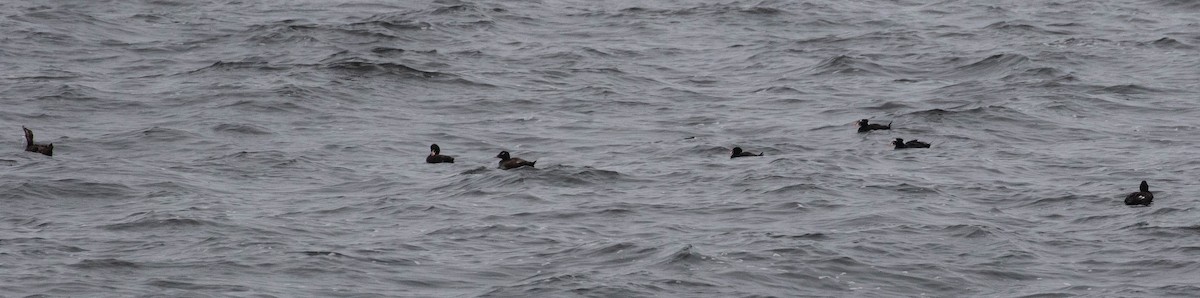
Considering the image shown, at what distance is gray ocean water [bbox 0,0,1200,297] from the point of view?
26.3 m

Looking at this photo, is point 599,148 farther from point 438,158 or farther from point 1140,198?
point 1140,198

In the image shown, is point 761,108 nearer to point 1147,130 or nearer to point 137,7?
point 1147,130

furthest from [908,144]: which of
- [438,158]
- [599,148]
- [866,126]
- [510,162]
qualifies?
[438,158]

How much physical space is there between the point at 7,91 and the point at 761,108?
15.1 metres

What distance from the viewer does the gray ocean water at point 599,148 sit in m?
26.3

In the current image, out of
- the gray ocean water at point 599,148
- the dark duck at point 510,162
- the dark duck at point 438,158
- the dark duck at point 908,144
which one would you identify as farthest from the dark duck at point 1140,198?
the dark duck at point 438,158

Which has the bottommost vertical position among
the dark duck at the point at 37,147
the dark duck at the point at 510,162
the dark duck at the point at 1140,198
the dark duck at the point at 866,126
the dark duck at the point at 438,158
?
the dark duck at the point at 866,126

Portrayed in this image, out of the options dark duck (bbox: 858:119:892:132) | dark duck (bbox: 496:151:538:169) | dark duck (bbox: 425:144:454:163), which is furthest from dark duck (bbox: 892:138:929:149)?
dark duck (bbox: 425:144:454:163)

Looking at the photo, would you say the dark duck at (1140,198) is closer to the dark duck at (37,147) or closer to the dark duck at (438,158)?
the dark duck at (438,158)

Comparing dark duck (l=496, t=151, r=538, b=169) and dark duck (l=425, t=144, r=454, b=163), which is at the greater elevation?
dark duck (l=496, t=151, r=538, b=169)

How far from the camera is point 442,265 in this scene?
2662cm

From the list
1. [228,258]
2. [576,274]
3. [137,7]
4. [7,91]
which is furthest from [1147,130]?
[137,7]

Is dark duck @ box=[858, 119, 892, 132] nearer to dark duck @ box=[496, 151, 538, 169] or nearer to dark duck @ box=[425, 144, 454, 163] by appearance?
dark duck @ box=[496, 151, 538, 169]

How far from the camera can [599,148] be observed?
35719 mm
